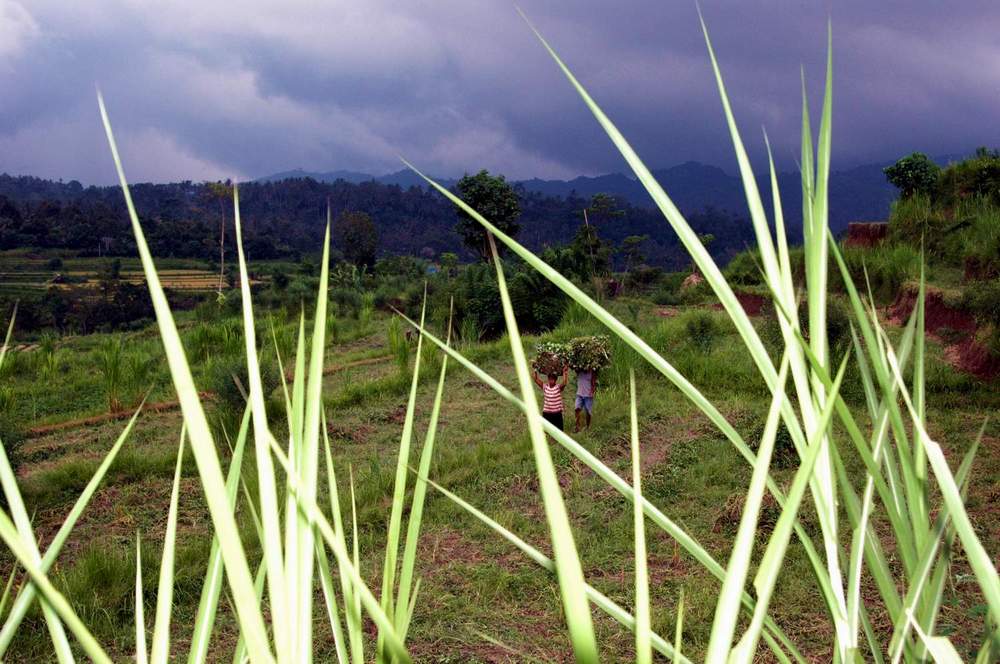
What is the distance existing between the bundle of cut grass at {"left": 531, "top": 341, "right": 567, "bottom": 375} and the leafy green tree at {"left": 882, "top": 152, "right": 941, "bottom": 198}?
21.1 ft

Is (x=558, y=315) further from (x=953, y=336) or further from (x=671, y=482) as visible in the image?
(x=671, y=482)

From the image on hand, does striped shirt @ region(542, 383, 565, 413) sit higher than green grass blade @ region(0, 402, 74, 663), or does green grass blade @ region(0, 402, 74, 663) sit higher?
green grass blade @ region(0, 402, 74, 663)

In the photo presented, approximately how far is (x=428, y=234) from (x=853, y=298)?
61344mm

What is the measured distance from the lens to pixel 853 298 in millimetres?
586

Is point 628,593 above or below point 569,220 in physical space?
below

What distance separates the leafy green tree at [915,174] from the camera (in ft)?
27.9

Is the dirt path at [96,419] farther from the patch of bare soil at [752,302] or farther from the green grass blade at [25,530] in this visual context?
the patch of bare soil at [752,302]

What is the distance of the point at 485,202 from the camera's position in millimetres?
16766

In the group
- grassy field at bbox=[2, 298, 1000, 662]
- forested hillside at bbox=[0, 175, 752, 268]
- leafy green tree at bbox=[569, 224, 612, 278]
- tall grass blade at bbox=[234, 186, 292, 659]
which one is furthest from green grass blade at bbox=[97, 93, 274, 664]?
forested hillside at bbox=[0, 175, 752, 268]

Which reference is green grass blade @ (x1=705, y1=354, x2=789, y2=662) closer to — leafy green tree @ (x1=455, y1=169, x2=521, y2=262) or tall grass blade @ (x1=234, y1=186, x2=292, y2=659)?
tall grass blade @ (x1=234, y1=186, x2=292, y2=659)

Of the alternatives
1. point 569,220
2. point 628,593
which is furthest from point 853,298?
point 569,220

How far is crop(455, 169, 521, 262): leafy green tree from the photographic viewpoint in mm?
16562

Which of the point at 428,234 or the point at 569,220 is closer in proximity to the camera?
the point at 428,234

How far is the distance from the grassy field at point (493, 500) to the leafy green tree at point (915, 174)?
3.54 metres
